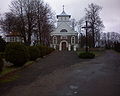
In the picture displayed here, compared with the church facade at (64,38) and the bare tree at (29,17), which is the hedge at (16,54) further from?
the church facade at (64,38)

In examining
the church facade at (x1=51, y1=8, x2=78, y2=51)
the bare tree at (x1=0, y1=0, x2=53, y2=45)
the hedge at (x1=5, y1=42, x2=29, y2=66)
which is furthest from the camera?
the church facade at (x1=51, y1=8, x2=78, y2=51)

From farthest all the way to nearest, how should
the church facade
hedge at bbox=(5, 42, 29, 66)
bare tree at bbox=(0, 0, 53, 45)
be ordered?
1. the church facade
2. bare tree at bbox=(0, 0, 53, 45)
3. hedge at bbox=(5, 42, 29, 66)

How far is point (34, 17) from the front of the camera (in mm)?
50531

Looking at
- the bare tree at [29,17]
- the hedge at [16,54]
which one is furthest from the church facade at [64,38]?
the hedge at [16,54]

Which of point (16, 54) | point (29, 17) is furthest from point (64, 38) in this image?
point (16, 54)

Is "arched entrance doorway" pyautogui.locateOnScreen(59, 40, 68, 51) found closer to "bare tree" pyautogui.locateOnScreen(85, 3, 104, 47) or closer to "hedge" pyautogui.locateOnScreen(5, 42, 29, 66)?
"bare tree" pyautogui.locateOnScreen(85, 3, 104, 47)

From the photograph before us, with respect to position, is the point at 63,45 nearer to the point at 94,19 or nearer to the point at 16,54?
the point at 94,19

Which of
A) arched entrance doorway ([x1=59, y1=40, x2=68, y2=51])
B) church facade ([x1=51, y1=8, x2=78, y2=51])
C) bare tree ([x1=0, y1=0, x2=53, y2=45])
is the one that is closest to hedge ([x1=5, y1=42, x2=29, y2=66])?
bare tree ([x1=0, y1=0, x2=53, y2=45])

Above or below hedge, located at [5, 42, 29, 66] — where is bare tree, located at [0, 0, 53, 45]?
above

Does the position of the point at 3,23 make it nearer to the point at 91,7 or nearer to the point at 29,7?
the point at 29,7

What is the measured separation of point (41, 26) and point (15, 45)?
30988 millimetres

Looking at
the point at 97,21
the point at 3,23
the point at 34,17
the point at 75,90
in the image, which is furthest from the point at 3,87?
the point at 97,21

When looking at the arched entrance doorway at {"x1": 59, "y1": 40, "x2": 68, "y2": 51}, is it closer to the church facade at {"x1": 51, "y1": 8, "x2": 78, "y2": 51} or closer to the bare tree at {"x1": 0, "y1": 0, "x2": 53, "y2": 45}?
the church facade at {"x1": 51, "y1": 8, "x2": 78, "y2": 51}

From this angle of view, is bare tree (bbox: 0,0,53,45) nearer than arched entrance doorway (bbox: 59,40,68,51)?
Yes
